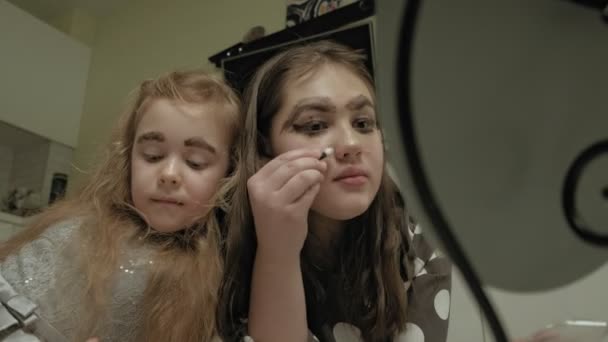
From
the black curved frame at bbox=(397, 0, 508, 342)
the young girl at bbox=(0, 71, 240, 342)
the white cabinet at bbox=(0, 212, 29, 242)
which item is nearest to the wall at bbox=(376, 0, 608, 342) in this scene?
the black curved frame at bbox=(397, 0, 508, 342)

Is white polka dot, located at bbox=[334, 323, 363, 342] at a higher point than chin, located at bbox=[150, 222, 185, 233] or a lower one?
lower

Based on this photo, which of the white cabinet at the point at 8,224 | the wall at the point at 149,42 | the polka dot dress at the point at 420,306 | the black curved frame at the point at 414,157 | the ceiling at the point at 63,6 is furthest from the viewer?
the ceiling at the point at 63,6

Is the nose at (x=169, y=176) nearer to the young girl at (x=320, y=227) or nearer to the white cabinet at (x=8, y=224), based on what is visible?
the young girl at (x=320, y=227)

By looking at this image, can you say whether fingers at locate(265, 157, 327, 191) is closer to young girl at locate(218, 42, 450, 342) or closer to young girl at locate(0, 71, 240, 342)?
young girl at locate(218, 42, 450, 342)

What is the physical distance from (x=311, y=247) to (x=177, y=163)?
224mm

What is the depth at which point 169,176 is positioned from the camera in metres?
0.67

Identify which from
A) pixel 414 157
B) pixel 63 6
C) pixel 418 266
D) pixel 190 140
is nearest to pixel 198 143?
pixel 190 140

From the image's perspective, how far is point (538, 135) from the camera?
0.63ft

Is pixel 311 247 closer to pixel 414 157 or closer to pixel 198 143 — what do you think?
pixel 198 143

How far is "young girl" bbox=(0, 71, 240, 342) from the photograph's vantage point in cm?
59

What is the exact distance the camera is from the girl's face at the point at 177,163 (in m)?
0.69

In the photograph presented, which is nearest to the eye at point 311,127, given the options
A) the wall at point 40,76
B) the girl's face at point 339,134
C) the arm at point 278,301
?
the girl's face at point 339,134

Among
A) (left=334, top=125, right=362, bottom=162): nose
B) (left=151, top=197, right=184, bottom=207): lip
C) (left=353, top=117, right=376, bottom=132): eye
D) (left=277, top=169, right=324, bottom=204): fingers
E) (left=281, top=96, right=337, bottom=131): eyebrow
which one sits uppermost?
(left=281, top=96, right=337, bottom=131): eyebrow

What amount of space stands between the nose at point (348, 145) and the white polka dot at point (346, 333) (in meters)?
0.24
